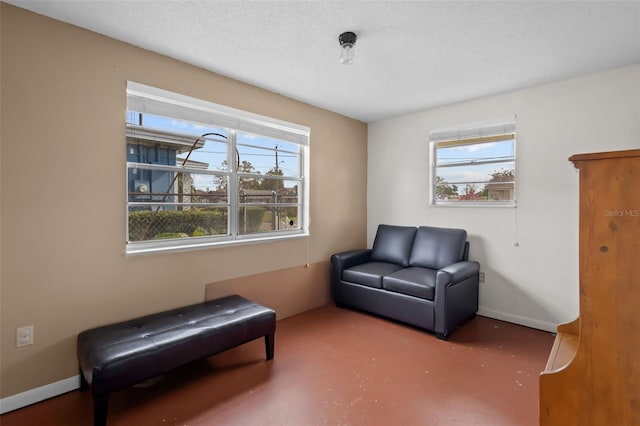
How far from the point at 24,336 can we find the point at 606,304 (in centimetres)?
301

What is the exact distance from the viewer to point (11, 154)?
177 cm

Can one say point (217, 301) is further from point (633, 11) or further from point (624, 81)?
point (624, 81)

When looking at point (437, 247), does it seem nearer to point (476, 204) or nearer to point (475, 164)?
point (476, 204)

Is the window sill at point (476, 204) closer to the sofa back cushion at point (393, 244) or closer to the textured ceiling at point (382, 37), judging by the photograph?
the sofa back cushion at point (393, 244)

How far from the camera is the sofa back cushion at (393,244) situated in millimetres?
3645

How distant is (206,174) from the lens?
2764mm

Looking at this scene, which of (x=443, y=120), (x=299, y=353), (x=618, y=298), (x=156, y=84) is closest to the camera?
(x=618, y=298)

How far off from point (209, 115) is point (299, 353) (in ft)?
7.24

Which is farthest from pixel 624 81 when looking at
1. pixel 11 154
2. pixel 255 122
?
pixel 11 154

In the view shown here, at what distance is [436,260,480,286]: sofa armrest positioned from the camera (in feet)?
8.93

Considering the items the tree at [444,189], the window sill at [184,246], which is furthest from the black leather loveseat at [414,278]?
the window sill at [184,246]

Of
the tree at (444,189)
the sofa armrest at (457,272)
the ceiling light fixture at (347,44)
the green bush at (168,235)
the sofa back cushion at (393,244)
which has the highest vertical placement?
the ceiling light fixture at (347,44)

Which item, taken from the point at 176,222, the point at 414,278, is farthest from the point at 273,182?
the point at 414,278

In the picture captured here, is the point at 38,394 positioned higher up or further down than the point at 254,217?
further down
